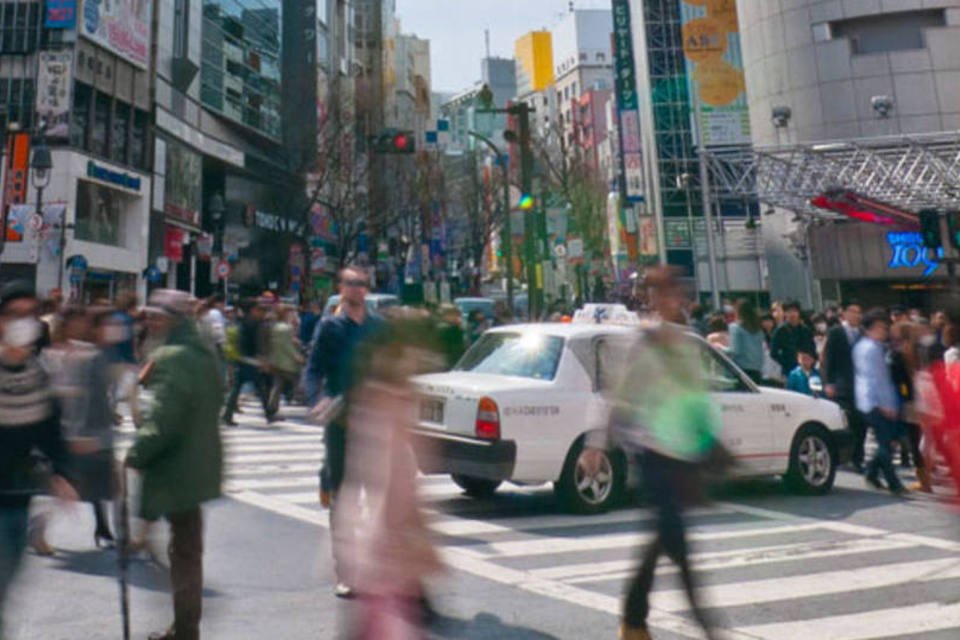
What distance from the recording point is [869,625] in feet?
16.0

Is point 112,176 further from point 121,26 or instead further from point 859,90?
point 859,90

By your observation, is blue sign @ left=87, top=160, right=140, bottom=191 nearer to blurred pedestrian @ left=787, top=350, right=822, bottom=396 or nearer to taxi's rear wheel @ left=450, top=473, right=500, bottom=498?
blurred pedestrian @ left=787, top=350, right=822, bottom=396

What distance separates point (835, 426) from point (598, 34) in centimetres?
12512

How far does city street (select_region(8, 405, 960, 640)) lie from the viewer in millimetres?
4871

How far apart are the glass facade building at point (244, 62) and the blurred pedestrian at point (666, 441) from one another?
46.2m

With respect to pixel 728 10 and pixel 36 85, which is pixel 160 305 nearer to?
pixel 36 85

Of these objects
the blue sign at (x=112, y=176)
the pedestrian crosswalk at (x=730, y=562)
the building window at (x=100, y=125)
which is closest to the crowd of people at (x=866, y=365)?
the pedestrian crosswalk at (x=730, y=562)

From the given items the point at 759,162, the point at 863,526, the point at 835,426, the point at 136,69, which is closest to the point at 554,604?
the point at 863,526

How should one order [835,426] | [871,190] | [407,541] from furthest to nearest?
[871,190] → [835,426] → [407,541]

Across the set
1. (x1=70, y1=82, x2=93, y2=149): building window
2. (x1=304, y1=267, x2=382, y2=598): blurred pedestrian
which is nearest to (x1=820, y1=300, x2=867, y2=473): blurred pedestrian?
(x1=304, y1=267, x2=382, y2=598): blurred pedestrian

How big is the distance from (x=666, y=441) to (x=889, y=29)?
118ft

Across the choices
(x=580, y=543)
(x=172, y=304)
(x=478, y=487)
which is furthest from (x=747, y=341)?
(x=172, y=304)

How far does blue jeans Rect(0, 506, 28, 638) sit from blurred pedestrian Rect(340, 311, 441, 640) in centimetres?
167

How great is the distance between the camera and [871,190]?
27.8 meters
